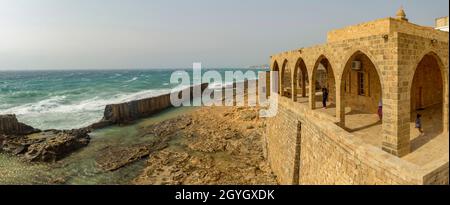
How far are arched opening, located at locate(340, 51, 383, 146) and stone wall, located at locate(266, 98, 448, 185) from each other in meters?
1.34

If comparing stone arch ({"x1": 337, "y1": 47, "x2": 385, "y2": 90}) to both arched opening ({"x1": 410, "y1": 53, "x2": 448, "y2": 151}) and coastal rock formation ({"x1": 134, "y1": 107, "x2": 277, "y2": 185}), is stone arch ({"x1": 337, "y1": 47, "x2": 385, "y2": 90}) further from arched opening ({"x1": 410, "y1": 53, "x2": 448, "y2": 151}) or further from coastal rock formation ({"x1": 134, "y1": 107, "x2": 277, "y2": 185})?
coastal rock formation ({"x1": 134, "y1": 107, "x2": 277, "y2": 185})

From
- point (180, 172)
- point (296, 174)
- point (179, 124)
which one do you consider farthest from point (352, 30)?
point (179, 124)

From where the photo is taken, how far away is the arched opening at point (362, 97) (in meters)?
9.01

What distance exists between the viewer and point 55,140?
1931cm

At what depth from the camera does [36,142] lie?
19688 millimetres

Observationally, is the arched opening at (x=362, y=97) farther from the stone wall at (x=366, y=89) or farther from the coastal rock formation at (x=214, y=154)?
the coastal rock formation at (x=214, y=154)

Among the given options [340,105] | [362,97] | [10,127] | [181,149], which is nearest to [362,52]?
[340,105]

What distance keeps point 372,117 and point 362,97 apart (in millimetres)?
1500

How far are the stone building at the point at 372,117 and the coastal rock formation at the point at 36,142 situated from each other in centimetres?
1483

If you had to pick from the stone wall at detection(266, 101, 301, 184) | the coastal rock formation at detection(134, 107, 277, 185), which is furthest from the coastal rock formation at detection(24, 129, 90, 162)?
the stone wall at detection(266, 101, 301, 184)

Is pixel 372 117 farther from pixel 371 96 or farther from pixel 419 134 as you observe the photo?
pixel 419 134

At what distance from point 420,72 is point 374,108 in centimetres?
248

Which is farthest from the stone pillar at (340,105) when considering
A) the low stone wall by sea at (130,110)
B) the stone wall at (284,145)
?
the low stone wall by sea at (130,110)
